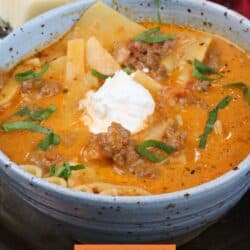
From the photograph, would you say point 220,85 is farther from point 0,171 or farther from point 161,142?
point 0,171

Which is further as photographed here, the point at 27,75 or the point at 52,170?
the point at 27,75

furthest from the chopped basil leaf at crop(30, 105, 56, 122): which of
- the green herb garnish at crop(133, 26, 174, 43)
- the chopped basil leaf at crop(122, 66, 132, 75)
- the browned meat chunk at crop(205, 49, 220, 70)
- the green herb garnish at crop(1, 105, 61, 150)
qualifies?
the browned meat chunk at crop(205, 49, 220, 70)

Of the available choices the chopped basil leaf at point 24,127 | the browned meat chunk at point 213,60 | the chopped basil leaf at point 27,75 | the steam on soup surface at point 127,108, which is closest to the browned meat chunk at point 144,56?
the steam on soup surface at point 127,108

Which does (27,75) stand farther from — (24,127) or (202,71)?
(202,71)

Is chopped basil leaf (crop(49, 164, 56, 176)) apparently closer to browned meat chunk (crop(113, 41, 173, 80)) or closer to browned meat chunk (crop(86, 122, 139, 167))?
browned meat chunk (crop(86, 122, 139, 167))

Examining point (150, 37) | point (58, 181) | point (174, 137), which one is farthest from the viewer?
point (150, 37)

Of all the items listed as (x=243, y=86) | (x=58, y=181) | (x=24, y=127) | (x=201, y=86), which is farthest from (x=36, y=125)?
(x=243, y=86)

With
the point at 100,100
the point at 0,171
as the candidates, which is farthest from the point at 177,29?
the point at 0,171
